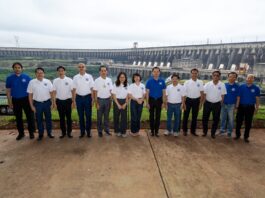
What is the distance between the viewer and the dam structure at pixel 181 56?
1842 inches

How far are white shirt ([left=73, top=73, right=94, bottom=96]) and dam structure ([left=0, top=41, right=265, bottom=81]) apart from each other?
3511 centimetres

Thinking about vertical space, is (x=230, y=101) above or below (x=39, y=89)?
below

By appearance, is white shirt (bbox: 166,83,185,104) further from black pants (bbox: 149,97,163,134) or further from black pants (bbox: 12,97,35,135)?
black pants (bbox: 12,97,35,135)

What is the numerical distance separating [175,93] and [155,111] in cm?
56

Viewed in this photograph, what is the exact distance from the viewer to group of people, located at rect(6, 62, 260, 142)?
4355mm

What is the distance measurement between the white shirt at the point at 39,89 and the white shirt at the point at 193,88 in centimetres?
272

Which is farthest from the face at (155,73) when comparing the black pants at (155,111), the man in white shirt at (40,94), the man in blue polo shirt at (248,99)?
the man in white shirt at (40,94)

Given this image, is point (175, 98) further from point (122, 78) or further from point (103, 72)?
point (103, 72)

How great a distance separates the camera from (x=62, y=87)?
4.38 metres

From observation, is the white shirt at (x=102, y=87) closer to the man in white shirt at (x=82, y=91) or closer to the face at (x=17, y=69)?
the man in white shirt at (x=82, y=91)

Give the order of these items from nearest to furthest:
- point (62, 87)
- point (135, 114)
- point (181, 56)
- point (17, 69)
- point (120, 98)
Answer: point (17, 69), point (62, 87), point (120, 98), point (135, 114), point (181, 56)

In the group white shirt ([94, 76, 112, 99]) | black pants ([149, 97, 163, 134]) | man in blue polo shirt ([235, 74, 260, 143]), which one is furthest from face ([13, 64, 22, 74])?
man in blue polo shirt ([235, 74, 260, 143])

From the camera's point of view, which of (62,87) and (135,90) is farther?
(135,90)

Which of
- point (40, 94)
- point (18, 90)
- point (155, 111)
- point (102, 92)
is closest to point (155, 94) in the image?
point (155, 111)
